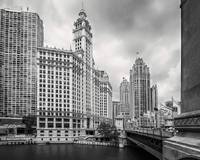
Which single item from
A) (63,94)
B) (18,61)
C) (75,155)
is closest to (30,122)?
(63,94)

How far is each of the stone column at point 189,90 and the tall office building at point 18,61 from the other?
172 m

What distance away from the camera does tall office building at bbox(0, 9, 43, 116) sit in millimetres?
167750

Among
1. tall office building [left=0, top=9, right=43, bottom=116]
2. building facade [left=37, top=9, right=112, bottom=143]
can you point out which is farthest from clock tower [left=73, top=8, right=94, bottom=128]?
tall office building [left=0, top=9, right=43, bottom=116]

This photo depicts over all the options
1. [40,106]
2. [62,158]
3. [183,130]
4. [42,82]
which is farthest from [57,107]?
[183,130]

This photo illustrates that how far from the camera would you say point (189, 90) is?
38.7 ft

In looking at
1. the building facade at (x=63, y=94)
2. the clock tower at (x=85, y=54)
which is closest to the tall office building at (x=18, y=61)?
the clock tower at (x=85, y=54)

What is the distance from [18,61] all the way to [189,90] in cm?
17891

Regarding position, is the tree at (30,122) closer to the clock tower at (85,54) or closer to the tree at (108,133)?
the clock tower at (85,54)

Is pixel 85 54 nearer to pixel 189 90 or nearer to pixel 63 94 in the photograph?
pixel 63 94

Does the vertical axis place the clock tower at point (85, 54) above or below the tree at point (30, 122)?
above

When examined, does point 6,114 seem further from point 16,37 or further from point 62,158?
point 62,158

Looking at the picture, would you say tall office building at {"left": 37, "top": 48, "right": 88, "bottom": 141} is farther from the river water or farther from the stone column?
the stone column

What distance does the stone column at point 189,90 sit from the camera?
33.2ft

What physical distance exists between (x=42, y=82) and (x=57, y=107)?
678 inches
